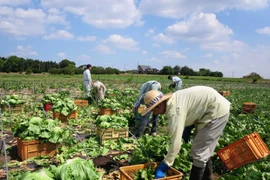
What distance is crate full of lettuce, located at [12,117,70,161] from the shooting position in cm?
493

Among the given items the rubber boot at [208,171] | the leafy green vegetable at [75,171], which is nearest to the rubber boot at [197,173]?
the rubber boot at [208,171]

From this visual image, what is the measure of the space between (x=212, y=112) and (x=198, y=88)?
382 millimetres

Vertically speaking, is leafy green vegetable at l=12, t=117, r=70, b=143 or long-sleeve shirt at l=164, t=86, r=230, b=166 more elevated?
long-sleeve shirt at l=164, t=86, r=230, b=166

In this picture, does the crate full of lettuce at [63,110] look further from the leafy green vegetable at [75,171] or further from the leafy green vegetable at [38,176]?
the leafy green vegetable at [38,176]

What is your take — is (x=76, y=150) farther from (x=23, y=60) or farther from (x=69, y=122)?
(x=23, y=60)

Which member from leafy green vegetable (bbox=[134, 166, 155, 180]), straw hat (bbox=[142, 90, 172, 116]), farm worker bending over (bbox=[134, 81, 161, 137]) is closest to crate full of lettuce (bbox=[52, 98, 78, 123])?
farm worker bending over (bbox=[134, 81, 161, 137])

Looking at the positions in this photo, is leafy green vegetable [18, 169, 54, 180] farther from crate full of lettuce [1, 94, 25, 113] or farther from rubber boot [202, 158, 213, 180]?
crate full of lettuce [1, 94, 25, 113]

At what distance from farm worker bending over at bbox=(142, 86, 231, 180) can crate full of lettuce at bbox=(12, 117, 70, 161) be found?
8.09 feet

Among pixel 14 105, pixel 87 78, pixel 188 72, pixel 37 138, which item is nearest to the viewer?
pixel 37 138

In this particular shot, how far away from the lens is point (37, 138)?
197 inches

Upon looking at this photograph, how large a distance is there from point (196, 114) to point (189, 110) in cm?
13

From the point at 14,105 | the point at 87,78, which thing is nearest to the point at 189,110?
the point at 14,105

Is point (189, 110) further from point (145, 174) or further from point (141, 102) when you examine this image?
point (141, 102)

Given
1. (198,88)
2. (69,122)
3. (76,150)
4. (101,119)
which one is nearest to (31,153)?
(76,150)
